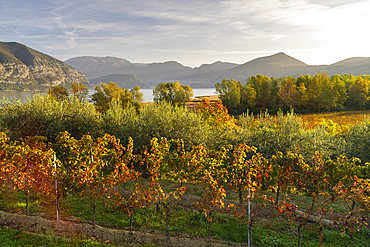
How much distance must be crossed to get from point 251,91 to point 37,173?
51446mm

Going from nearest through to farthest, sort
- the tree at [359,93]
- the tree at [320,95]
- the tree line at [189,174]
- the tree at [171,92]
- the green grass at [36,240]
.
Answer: the green grass at [36,240] → the tree line at [189,174] → the tree at [320,95] → the tree at [171,92] → the tree at [359,93]

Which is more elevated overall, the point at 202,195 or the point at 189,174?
the point at 189,174

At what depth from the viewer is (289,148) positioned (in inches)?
414

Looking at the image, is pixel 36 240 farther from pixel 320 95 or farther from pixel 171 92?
pixel 320 95

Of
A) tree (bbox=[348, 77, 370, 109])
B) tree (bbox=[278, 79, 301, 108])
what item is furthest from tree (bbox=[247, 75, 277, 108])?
tree (bbox=[348, 77, 370, 109])

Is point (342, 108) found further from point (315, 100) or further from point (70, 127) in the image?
point (70, 127)

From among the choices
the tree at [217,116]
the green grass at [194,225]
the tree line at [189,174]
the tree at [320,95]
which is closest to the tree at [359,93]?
the tree at [320,95]

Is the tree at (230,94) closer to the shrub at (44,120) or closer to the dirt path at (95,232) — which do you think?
the shrub at (44,120)

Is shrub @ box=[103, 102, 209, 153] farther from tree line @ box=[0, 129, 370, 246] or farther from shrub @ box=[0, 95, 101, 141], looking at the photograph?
tree line @ box=[0, 129, 370, 246]

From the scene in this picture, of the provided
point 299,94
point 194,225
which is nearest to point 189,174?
point 194,225

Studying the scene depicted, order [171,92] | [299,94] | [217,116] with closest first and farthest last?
1. [217,116]
2. [171,92]
3. [299,94]

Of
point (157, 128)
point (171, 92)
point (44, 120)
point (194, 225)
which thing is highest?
point (171, 92)

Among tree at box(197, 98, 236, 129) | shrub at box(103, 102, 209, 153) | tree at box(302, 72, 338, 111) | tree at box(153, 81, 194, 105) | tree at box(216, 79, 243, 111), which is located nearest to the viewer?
shrub at box(103, 102, 209, 153)

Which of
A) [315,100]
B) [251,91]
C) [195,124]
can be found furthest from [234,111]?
[195,124]
